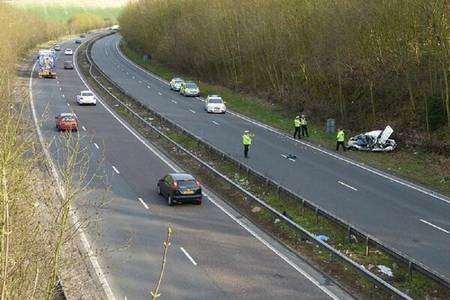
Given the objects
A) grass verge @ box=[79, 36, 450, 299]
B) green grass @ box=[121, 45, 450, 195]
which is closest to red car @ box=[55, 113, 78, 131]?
grass verge @ box=[79, 36, 450, 299]

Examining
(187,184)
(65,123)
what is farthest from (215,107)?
(187,184)

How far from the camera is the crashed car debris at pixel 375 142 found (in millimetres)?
33688

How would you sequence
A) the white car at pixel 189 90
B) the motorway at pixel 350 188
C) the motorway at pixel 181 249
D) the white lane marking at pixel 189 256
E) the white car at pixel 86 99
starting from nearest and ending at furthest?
the motorway at pixel 181 249
the white lane marking at pixel 189 256
the motorway at pixel 350 188
the white car at pixel 86 99
the white car at pixel 189 90

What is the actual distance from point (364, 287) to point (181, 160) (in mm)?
17549

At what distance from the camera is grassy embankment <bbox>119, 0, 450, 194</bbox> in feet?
106

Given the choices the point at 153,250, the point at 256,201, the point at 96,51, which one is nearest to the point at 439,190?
the point at 256,201

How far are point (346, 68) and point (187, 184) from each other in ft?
70.9

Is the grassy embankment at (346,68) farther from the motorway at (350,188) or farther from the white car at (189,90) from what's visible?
the white car at (189,90)

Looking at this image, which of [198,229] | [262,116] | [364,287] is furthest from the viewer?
[262,116]

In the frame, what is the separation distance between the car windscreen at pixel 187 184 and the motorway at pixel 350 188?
4.46 metres

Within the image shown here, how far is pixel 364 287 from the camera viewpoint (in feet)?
50.6

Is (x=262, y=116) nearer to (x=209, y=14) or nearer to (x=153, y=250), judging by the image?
(x=209, y=14)

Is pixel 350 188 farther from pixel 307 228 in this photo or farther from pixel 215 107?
pixel 215 107

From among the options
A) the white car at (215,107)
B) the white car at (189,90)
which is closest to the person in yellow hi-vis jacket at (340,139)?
the white car at (215,107)
